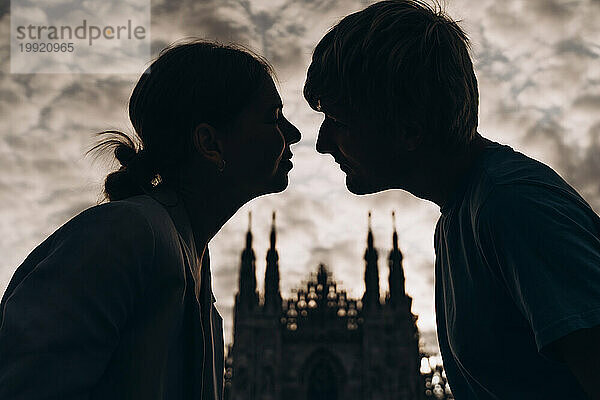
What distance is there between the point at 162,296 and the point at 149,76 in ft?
3.15

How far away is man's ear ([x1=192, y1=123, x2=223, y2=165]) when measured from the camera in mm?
2523

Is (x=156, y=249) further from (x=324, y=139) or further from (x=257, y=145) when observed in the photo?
(x=324, y=139)

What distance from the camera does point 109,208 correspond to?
1.96m

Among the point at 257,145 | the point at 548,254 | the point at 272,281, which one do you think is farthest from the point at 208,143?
the point at 272,281

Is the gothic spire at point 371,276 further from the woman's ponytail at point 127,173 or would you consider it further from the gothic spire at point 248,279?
the woman's ponytail at point 127,173

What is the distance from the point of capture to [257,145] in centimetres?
259

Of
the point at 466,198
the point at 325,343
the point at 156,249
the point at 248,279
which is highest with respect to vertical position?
the point at 248,279

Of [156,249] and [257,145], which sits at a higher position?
[257,145]

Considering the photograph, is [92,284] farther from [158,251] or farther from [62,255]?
[158,251]

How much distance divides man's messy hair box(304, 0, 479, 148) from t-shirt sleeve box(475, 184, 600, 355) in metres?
0.54

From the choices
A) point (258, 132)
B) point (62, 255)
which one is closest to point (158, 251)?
point (62, 255)

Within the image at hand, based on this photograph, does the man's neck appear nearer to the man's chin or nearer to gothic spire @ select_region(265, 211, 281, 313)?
the man's chin

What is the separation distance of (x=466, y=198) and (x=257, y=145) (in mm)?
854

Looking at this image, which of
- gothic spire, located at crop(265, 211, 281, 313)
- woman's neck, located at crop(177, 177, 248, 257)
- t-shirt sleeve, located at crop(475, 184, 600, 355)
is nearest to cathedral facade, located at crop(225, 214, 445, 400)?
gothic spire, located at crop(265, 211, 281, 313)
